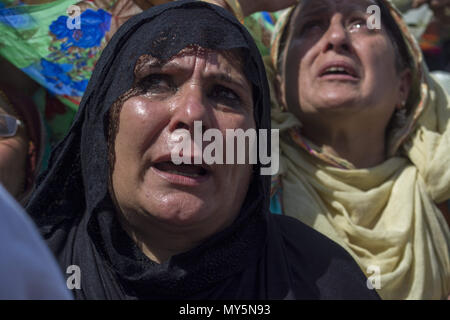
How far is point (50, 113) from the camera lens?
2975mm

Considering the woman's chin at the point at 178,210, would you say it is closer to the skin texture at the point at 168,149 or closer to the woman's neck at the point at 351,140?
the skin texture at the point at 168,149

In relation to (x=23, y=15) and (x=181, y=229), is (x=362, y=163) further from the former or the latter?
(x=23, y=15)

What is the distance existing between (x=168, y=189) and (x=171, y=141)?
150mm

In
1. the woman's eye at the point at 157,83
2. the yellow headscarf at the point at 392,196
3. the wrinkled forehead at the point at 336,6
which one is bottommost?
the yellow headscarf at the point at 392,196

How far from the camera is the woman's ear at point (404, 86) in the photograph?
320 centimetres

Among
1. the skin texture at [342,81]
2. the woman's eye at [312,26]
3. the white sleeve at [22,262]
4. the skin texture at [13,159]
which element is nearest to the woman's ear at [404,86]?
the skin texture at [342,81]

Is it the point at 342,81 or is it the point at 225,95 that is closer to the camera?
the point at 225,95

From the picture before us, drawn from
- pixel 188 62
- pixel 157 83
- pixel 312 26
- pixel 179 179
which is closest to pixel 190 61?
pixel 188 62

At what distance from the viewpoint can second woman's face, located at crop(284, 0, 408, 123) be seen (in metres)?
2.89

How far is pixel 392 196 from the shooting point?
2.95m

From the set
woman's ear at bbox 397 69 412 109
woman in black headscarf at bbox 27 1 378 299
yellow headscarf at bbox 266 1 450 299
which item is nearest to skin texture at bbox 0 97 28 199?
woman in black headscarf at bbox 27 1 378 299

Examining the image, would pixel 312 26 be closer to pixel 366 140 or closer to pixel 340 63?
pixel 340 63

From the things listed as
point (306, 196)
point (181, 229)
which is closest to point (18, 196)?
point (181, 229)

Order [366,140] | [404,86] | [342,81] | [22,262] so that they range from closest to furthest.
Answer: [22,262] < [342,81] < [366,140] < [404,86]
